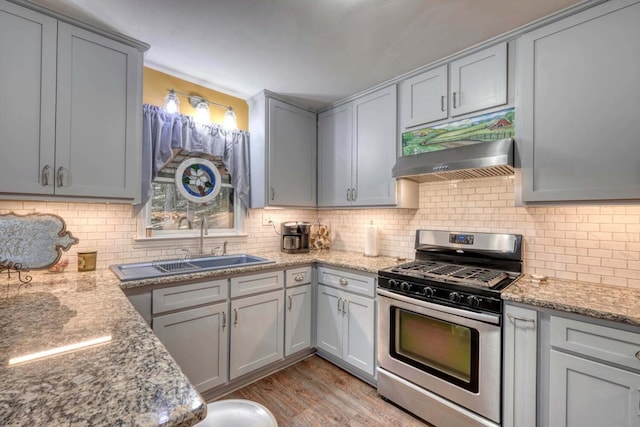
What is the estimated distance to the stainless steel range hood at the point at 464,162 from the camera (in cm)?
178

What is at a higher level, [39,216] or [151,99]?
[151,99]

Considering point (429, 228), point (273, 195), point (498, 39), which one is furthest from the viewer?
point (273, 195)

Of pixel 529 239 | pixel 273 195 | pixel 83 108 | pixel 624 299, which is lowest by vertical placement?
pixel 624 299

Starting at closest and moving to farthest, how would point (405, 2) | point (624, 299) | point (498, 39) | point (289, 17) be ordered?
point (624, 299) → point (405, 2) → point (289, 17) → point (498, 39)

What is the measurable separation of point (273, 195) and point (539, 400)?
7.68ft

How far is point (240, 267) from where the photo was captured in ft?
7.29

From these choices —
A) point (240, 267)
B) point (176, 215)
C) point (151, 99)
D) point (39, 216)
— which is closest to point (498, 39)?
point (240, 267)

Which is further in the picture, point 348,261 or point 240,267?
point 348,261

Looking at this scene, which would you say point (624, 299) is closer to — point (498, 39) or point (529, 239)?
point (529, 239)

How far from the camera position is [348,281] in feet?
7.99

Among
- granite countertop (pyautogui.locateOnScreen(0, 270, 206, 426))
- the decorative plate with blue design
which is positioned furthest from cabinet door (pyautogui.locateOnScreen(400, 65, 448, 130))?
granite countertop (pyautogui.locateOnScreen(0, 270, 206, 426))

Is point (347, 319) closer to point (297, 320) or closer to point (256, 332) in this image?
point (297, 320)

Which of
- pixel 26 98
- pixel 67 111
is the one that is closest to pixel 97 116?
pixel 67 111

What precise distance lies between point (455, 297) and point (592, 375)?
2.13 ft
